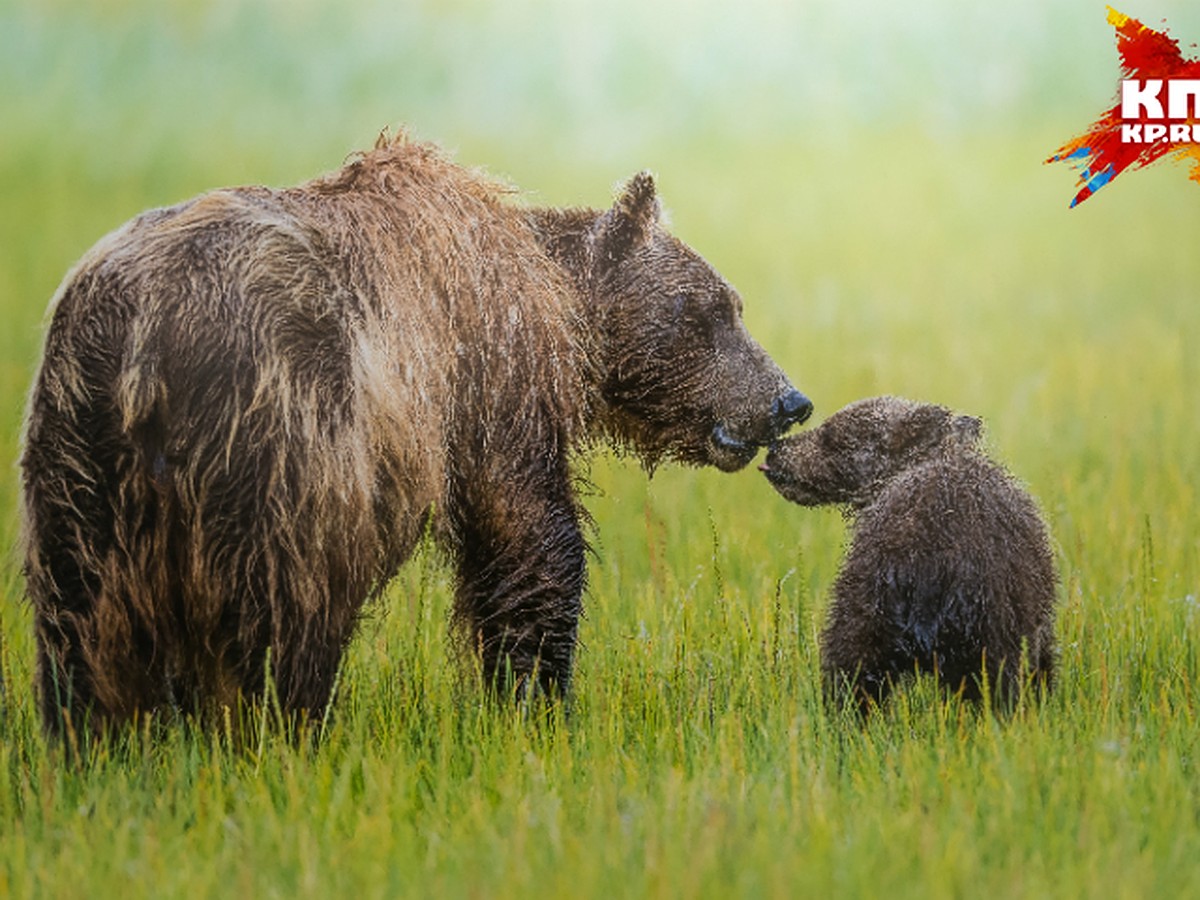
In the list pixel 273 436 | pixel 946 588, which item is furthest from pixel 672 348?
pixel 273 436

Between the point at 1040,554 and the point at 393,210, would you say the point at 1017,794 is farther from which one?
the point at 393,210

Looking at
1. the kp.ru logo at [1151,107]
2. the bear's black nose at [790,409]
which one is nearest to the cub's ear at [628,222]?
the bear's black nose at [790,409]

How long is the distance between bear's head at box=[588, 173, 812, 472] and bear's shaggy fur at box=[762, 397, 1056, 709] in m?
0.73

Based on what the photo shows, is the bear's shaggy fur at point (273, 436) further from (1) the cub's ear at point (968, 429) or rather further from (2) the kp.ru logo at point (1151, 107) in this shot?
(2) the kp.ru logo at point (1151, 107)

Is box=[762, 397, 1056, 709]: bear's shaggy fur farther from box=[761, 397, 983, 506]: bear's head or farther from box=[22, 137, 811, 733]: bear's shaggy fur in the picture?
box=[22, 137, 811, 733]: bear's shaggy fur

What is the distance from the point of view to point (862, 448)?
5.95m

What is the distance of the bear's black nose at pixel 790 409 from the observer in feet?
19.7

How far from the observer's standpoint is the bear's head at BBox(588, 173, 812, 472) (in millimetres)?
5957

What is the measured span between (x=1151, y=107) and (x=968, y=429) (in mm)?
2613

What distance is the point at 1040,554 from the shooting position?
17.2ft

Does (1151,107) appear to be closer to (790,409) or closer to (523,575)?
(790,409)

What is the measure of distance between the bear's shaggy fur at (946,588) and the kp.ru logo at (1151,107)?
2.62 m

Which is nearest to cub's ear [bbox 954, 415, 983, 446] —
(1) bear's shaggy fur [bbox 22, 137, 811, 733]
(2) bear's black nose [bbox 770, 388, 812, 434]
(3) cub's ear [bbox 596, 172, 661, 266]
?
(2) bear's black nose [bbox 770, 388, 812, 434]

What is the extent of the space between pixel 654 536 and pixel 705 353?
1.82 meters
